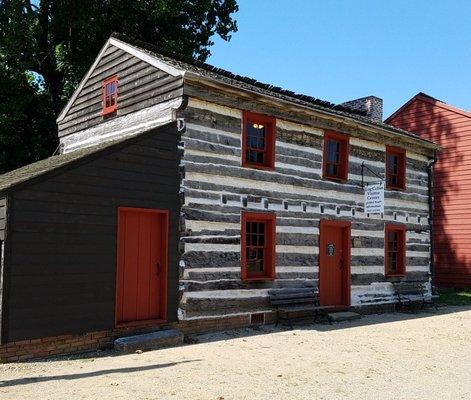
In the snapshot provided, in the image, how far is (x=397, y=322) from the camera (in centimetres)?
1359

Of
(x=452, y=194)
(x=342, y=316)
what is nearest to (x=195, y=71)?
(x=342, y=316)

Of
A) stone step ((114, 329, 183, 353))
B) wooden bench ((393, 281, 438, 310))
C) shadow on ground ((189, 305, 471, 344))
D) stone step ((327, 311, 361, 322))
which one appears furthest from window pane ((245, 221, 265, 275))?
wooden bench ((393, 281, 438, 310))

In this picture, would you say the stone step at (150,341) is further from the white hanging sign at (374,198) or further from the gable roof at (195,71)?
the white hanging sign at (374,198)

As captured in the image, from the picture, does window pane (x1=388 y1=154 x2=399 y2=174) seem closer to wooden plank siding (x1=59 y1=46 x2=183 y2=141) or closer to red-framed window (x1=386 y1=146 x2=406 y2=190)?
red-framed window (x1=386 y1=146 x2=406 y2=190)

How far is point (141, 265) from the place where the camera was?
34.6ft

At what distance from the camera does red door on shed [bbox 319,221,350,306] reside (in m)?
14.1

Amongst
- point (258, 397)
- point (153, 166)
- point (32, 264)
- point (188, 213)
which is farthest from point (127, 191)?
point (258, 397)

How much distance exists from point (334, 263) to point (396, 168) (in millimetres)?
4478

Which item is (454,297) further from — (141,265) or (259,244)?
(141,265)

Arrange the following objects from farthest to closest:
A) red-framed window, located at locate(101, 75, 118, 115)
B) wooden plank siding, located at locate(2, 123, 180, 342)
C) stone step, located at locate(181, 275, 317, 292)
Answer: red-framed window, located at locate(101, 75, 118, 115) < stone step, located at locate(181, 275, 317, 292) < wooden plank siding, located at locate(2, 123, 180, 342)

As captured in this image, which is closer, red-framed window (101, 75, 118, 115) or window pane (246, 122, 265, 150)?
window pane (246, 122, 265, 150)

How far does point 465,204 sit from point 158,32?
15.8 metres

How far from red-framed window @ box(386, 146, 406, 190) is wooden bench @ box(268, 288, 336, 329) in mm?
5318

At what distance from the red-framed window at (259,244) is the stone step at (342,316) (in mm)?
1999
